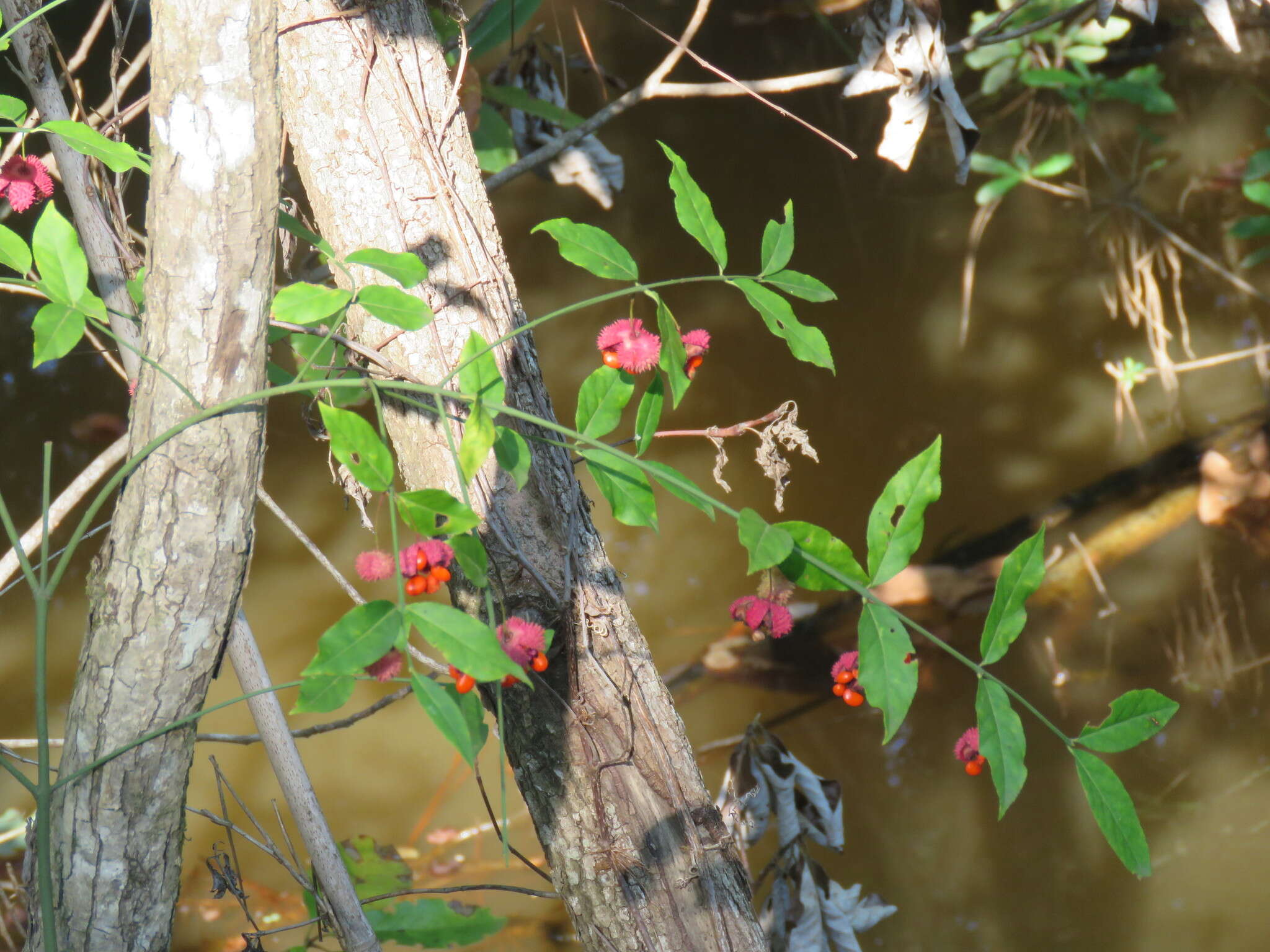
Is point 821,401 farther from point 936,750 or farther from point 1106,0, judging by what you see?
point 1106,0

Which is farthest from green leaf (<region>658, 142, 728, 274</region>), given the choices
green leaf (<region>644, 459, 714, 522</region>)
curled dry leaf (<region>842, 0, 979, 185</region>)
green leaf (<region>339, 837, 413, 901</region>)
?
green leaf (<region>339, 837, 413, 901</region>)

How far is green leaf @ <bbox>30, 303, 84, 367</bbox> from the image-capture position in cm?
51

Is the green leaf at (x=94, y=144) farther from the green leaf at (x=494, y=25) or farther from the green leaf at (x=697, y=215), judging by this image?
the green leaf at (x=494, y=25)

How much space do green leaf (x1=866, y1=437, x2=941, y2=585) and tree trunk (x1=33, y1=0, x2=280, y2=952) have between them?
391mm

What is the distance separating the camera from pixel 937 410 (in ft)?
7.22

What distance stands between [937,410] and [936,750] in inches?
33.0

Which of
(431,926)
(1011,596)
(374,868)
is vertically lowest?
(374,868)

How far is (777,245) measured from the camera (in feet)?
1.86

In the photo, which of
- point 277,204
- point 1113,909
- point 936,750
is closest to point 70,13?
point 277,204

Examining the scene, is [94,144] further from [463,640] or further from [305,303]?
[463,640]

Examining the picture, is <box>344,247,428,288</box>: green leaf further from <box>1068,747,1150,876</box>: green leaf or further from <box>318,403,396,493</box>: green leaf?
<box>1068,747,1150,876</box>: green leaf

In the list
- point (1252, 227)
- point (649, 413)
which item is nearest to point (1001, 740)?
point (649, 413)

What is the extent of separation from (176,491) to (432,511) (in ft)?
0.53

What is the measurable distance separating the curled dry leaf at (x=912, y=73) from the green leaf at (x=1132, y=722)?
653 mm
